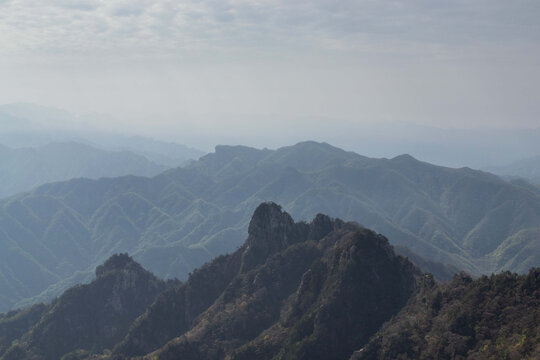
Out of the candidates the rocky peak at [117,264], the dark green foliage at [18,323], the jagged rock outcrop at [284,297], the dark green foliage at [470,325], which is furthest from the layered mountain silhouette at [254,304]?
the dark green foliage at [470,325]

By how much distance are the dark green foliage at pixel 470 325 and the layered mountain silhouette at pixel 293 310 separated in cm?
16

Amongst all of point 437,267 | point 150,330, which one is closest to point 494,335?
point 150,330

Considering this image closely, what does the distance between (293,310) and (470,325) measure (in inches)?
1306

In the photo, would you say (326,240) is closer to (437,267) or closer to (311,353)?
(311,353)

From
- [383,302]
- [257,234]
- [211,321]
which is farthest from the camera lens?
[257,234]

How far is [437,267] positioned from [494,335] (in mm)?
139781

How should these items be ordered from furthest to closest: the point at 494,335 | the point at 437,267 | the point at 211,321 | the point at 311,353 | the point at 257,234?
the point at 437,267, the point at 257,234, the point at 211,321, the point at 311,353, the point at 494,335

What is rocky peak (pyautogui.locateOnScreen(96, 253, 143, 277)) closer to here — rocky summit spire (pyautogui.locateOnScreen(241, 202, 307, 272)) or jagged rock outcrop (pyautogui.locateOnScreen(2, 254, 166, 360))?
jagged rock outcrop (pyautogui.locateOnScreen(2, 254, 166, 360))

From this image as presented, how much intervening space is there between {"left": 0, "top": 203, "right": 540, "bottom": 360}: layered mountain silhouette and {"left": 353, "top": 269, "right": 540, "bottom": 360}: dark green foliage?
0.16 m

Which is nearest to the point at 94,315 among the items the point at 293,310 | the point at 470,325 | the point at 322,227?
the point at 322,227

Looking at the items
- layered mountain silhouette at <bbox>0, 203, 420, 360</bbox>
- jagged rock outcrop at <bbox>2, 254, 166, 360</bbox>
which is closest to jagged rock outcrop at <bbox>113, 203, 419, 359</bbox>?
layered mountain silhouette at <bbox>0, 203, 420, 360</bbox>

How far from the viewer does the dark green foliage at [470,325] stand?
6003 cm

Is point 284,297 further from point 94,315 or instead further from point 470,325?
point 94,315

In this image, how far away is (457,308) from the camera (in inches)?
2773
